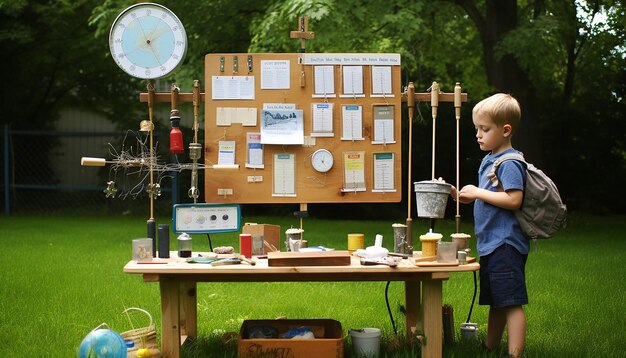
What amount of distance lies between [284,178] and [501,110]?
4.07ft

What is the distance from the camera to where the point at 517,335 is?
422cm

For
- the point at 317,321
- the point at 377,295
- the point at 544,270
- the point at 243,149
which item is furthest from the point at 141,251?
the point at 544,270

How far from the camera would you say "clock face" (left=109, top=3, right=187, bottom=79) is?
4527 millimetres

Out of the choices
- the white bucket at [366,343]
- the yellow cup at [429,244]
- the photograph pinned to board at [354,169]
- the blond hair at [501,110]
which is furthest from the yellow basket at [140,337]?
the blond hair at [501,110]

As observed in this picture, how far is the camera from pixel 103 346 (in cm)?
399

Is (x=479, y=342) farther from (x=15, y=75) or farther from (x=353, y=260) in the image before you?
(x=15, y=75)

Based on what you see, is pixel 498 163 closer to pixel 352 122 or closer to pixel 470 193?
pixel 470 193

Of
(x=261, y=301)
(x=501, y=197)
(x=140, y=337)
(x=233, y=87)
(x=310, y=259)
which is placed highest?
(x=233, y=87)

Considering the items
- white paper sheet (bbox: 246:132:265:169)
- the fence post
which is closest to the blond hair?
white paper sheet (bbox: 246:132:265:169)

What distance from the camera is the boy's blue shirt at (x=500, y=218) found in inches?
163

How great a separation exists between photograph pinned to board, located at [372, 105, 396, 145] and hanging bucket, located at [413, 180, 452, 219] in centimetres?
52

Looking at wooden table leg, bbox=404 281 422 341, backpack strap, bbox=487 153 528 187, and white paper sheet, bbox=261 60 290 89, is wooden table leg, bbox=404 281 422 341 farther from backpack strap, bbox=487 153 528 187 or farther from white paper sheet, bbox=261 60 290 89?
white paper sheet, bbox=261 60 290 89

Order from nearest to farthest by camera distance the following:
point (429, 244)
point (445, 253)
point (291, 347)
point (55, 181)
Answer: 1. point (445, 253)
2. point (429, 244)
3. point (291, 347)
4. point (55, 181)

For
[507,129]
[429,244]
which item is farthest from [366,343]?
[507,129]
